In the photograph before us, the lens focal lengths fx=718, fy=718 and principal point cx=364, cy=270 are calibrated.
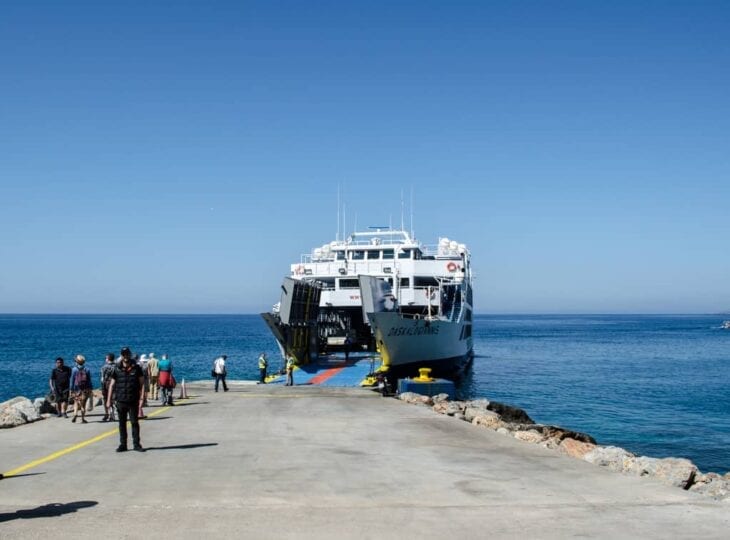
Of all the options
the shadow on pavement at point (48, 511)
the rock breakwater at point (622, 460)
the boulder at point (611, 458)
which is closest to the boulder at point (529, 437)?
the rock breakwater at point (622, 460)

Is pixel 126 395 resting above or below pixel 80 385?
above

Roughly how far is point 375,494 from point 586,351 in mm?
81018

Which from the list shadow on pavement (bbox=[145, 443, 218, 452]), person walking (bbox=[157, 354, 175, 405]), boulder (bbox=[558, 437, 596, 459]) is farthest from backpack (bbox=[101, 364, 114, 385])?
boulder (bbox=[558, 437, 596, 459])

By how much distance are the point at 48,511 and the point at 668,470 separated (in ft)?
29.2

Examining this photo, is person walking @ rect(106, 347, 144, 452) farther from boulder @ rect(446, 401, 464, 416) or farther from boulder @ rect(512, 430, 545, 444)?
boulder @ rect(446, 401, 464, 416)

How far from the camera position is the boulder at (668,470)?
35.9 feet

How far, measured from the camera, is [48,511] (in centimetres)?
845

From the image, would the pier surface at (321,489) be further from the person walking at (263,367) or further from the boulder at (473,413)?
the person walking at (263,367)

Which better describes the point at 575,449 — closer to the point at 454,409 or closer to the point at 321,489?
the point at 321,489

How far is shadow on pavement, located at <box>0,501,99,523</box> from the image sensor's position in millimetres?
8227

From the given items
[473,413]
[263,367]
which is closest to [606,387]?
[263,367]

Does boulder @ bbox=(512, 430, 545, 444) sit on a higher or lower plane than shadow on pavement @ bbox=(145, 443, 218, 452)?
lower

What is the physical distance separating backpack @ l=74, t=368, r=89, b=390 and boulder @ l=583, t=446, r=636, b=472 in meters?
11.4

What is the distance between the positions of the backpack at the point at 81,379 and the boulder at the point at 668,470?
1220 cm
